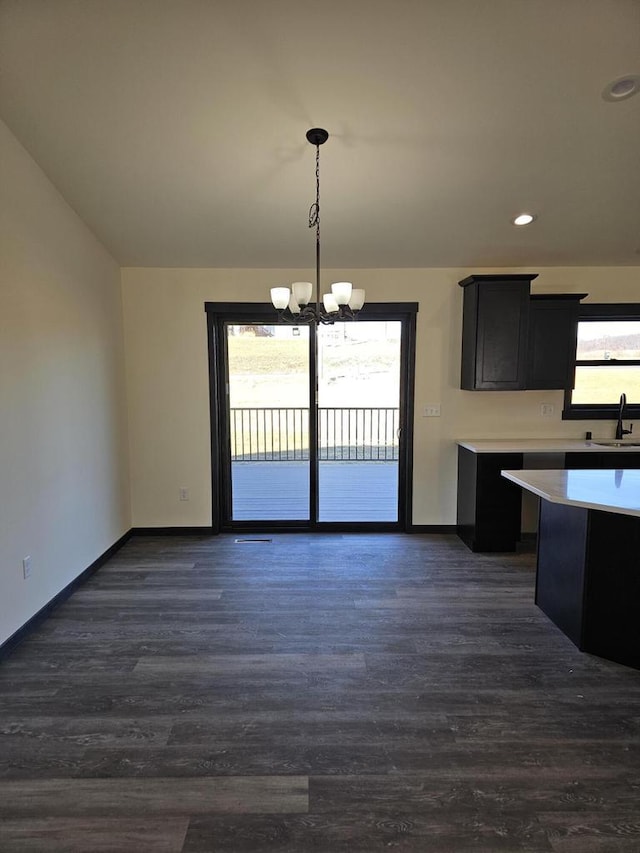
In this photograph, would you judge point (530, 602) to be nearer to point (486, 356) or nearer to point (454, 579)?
point (454, 579)

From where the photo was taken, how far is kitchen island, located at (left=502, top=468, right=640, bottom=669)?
7.57 ft

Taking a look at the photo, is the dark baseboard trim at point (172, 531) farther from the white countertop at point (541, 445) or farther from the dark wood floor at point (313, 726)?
the white countertop at point (541, 445)

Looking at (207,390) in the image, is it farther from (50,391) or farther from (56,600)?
(56,600)

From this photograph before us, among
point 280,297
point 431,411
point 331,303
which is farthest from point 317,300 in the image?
point 431,411

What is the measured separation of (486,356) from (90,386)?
10.7ft

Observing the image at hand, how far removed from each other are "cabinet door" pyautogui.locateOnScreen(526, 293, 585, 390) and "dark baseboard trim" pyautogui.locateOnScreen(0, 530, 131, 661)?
12.9ft

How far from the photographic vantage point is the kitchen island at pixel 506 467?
12.3ft

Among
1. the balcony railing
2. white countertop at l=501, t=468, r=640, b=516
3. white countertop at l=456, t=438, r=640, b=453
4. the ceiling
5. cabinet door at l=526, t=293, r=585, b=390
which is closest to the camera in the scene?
the ceiling

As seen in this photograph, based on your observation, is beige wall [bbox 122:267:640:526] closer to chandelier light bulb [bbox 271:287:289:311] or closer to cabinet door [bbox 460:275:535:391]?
cabinet door [bbox 460:275:535:391]

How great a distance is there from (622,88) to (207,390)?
354 centimetres

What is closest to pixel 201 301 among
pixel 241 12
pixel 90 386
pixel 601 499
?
pixel 90 386

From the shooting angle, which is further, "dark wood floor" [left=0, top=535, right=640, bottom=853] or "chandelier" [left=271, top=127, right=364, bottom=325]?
"chandelier" [left=271, top=127, right=364, bottom=325]

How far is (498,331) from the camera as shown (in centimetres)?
379

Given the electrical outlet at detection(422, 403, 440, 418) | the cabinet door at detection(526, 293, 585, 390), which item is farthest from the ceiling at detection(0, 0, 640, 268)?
the electrical outlet at detection(422, 403, 440, 418)
